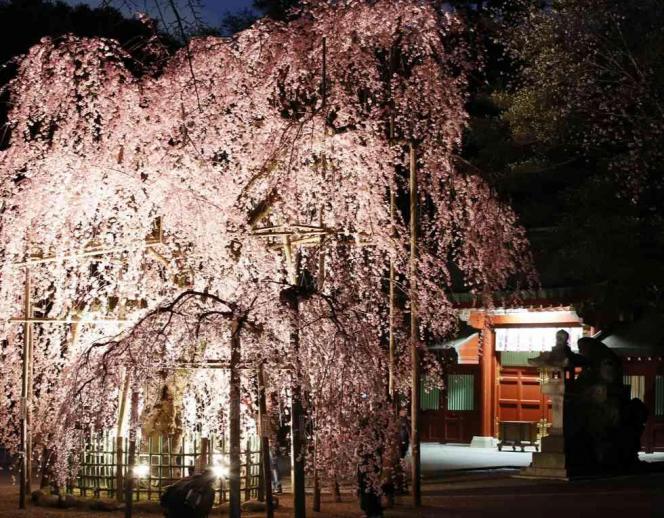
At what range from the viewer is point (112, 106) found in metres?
18.2

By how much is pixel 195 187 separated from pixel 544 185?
650 inches

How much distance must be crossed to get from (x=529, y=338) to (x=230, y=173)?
52.1ft

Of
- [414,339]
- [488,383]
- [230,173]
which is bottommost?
[488,383]

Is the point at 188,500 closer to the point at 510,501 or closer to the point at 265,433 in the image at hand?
the point at 265,433

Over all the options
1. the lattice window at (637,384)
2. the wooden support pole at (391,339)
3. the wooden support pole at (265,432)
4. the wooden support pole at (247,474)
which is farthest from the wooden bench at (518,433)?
the wooden support pole at (265,432)

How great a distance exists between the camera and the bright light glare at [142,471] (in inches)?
676

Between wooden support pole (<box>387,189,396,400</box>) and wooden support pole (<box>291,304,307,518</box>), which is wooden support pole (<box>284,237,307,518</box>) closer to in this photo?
wooden support pole (<box>291,304,307,518</box>)

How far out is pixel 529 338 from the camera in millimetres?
31750

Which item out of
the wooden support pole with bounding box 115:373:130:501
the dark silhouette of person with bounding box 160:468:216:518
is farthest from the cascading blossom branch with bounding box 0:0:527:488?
the dark silhouette of person with bounding box 160:468:216:518

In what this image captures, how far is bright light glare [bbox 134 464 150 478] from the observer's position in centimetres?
1717

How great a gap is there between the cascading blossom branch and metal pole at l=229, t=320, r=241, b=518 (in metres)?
2.05

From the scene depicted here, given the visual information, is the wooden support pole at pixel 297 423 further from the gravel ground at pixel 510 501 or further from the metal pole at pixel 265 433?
the gravel ground at pixel 510 501

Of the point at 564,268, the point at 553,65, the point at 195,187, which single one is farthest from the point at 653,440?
the point at 195,187

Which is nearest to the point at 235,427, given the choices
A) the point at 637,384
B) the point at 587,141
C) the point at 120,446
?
the point at 120,446
